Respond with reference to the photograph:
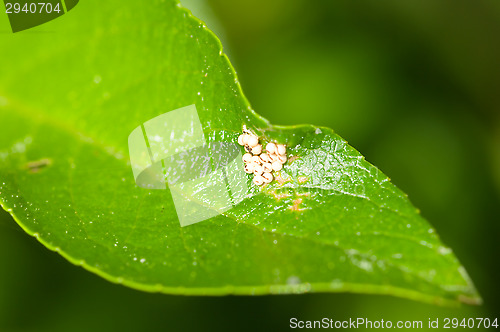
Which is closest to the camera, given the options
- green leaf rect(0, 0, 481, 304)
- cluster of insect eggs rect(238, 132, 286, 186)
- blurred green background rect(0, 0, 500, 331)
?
green leaf rect(0, 0, 481, 304)

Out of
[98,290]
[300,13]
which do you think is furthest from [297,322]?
[300,13]

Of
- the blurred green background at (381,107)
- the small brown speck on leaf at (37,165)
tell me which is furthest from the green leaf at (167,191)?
the blurred green background at (381,107)

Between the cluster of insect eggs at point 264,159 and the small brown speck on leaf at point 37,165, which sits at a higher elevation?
the small brown speck on leaf at point 37,165

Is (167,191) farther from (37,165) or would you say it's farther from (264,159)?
(37,165)

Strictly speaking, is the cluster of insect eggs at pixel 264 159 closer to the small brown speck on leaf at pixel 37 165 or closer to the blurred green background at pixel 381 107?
the small brown speck on leaf at pixel 37 165

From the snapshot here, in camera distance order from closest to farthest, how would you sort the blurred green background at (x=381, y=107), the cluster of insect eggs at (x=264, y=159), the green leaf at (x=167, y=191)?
the green leaf at (x=167, y=191), the cluster of insect eggs at (x=264, y=159), the blurred green background at (x=381, y=107)

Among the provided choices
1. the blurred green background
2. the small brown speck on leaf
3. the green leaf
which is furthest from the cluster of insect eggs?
the blurred green background

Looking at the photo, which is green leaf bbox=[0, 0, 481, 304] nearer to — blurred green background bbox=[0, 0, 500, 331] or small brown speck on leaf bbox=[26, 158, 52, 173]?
small brown speck on leaf bbox=[26, 158, 52, 173]
